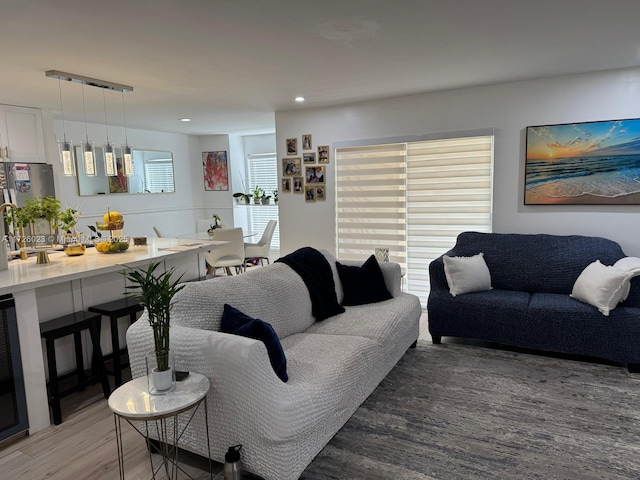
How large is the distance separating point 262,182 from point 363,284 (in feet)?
17.7

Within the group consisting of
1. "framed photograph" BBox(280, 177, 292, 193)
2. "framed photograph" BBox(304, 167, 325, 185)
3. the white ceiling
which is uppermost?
the white ceiling

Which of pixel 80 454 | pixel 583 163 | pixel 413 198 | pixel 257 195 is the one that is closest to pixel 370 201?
pixel 413 198

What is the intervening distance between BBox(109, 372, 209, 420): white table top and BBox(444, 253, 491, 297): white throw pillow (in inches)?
101

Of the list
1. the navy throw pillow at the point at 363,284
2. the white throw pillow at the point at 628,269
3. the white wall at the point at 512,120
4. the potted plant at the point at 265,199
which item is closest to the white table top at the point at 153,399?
the navy throw pillow at the point at 363,284

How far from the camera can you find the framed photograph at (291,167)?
5.71 m

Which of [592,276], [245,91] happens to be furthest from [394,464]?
[245,91]

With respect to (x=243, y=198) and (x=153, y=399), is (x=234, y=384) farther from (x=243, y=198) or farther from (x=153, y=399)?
(x=243, y=198)

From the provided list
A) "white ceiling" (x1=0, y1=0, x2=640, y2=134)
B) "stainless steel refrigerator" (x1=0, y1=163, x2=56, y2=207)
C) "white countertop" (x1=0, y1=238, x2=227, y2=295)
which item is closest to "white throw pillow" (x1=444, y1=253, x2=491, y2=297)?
"white ceiling" (x1=0, y1=0, x2=640, y2=134)

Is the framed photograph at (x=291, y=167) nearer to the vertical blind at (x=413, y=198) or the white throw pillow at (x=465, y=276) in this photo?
the vertical blind at (x=413, y=198)

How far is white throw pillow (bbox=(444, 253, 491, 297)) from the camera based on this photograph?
385cm

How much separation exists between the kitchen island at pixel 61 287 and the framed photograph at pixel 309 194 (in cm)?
188

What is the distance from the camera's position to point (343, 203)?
18.1ft

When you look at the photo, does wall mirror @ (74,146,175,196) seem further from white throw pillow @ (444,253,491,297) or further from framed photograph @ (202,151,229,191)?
white throw pillow @ (444,253,491,297)

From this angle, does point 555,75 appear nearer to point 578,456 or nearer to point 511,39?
point 511,39
